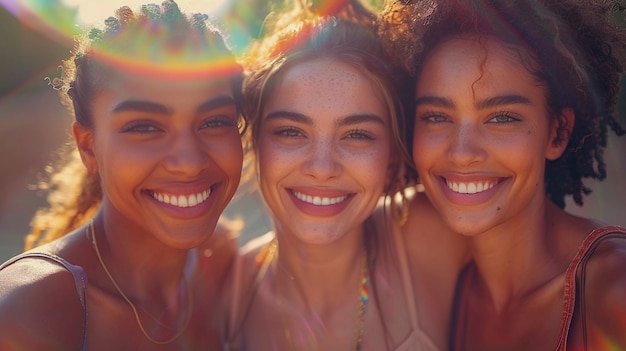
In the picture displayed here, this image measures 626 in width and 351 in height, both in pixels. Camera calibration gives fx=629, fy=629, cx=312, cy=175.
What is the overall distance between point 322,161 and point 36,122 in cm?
812

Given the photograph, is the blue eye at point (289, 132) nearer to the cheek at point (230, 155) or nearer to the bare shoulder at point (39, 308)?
the cheek at point (230, 155)

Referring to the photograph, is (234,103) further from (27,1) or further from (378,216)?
(27,1)

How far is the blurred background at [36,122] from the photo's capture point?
6000 mm

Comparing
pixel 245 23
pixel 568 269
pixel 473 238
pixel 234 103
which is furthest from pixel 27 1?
pixel 568 269

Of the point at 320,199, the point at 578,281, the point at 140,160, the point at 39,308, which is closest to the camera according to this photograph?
the point at 39,308

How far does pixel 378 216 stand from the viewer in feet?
10.7

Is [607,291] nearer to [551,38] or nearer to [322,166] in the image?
[551,38]

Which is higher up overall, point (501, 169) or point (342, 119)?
point (342, 119)

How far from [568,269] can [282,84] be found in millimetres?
1454

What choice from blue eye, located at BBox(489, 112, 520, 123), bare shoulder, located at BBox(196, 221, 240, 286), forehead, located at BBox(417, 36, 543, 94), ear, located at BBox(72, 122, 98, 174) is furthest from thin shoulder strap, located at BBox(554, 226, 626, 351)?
ear, located at BBox(72, 122, 98, 174)

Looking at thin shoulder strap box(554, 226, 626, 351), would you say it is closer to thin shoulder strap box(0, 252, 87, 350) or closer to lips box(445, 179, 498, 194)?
lips box(445, 179, 498, 194)

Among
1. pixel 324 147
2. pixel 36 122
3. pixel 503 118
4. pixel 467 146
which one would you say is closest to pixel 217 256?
pixel 324 147

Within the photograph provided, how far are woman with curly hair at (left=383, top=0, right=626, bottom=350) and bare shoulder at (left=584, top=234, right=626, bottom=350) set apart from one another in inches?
2.0

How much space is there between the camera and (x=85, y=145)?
2799 mm
